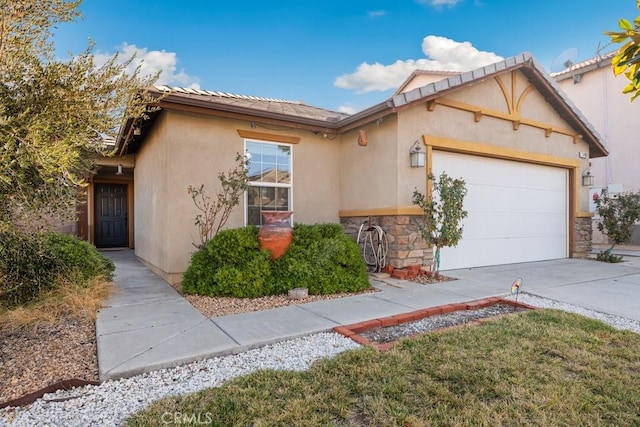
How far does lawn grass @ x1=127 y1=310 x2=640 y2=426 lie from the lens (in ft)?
6.88

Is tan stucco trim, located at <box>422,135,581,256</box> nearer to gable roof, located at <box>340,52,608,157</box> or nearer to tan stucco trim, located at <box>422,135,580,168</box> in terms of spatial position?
tan stucco trim, located at <box>422,135,580,168</box>

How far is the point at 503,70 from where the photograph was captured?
7.43 meters

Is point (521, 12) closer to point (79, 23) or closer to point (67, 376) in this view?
point (79, 23)

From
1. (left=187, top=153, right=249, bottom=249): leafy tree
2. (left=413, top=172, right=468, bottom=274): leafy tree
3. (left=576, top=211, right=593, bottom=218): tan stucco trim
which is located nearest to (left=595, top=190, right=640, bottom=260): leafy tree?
(left=576, top=211, right=593, bottom=218): tan stucco trim

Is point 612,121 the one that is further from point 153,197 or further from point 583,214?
point 153,197

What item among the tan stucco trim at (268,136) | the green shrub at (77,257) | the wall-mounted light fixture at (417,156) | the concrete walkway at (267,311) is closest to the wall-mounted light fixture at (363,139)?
the wall-mounted light fixture at (417,156)

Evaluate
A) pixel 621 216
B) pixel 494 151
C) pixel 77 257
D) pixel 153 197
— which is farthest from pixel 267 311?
pixel 621 216

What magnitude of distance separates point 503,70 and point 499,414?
7.22 metres

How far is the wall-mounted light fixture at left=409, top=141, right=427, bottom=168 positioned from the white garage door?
1.97ft

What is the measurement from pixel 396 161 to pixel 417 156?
1.26ft

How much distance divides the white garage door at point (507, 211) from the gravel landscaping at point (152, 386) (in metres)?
4.59

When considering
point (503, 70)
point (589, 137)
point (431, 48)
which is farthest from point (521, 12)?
point (431, 48)

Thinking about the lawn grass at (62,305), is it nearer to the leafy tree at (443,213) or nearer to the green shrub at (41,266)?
the green shrub at (41,266)

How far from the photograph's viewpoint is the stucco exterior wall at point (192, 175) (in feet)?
19.6
